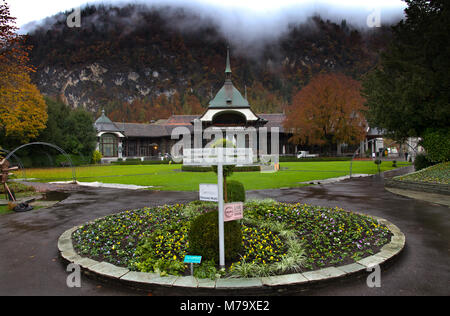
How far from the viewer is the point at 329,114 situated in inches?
1532

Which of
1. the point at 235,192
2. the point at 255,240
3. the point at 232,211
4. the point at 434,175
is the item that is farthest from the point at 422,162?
the point at 232,211

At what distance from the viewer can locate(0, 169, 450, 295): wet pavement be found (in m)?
3.86

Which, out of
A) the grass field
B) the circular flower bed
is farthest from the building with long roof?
the circular flower bed

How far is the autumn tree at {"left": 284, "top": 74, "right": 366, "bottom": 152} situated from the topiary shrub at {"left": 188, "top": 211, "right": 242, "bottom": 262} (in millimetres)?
38081

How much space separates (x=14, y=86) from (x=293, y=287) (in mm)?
32708

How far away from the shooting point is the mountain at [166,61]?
405ft

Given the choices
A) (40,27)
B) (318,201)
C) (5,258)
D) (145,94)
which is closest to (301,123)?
(318,201)

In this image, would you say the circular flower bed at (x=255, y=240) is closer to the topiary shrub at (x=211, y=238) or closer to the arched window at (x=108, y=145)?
the topiary shrub at (x=211, y=238)

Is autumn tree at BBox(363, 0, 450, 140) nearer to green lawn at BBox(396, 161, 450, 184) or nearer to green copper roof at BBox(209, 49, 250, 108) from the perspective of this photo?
green lawn at BBox(396, 161, 450, 184)

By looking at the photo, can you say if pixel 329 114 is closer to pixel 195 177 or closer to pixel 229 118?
pixel 229 118

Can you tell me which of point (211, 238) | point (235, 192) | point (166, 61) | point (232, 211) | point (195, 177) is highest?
point (166, 61)

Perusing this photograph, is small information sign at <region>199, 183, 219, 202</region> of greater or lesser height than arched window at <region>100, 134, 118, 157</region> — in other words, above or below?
below

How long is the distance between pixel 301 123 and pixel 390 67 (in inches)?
869

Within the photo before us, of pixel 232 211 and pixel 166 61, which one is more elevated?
pixel 166 61
